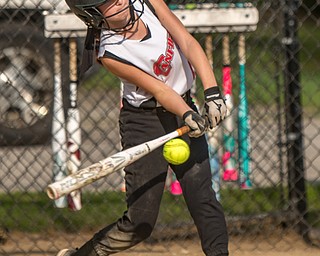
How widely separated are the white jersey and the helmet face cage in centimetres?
4

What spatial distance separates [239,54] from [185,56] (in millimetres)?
1427

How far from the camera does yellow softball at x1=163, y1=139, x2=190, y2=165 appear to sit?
14.4 feet

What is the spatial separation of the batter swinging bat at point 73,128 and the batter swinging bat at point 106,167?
5.36 ft

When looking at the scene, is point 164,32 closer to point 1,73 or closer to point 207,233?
point 207,233

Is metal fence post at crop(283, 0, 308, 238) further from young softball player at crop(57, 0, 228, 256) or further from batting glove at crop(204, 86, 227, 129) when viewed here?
batting glove at crop(204, 86, 227, 129)

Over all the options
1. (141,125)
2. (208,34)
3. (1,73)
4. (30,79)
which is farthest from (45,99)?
(141,125)

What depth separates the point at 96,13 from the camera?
437 cm

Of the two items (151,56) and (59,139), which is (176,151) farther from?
(59,139)

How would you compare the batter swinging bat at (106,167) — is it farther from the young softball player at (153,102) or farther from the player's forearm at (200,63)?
the player's forearm at (200,63)

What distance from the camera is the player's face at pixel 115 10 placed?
4351 millimetres

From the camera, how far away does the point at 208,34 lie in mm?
5945

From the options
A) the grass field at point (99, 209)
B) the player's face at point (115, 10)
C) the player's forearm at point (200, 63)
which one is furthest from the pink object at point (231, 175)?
the player's face at point (115, 10)

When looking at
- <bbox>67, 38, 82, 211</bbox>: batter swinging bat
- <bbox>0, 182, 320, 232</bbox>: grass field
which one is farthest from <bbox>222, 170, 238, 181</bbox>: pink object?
<bbox>67, 38, 82, 211</bbox>: batter swinging bat

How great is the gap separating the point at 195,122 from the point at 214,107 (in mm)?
142
